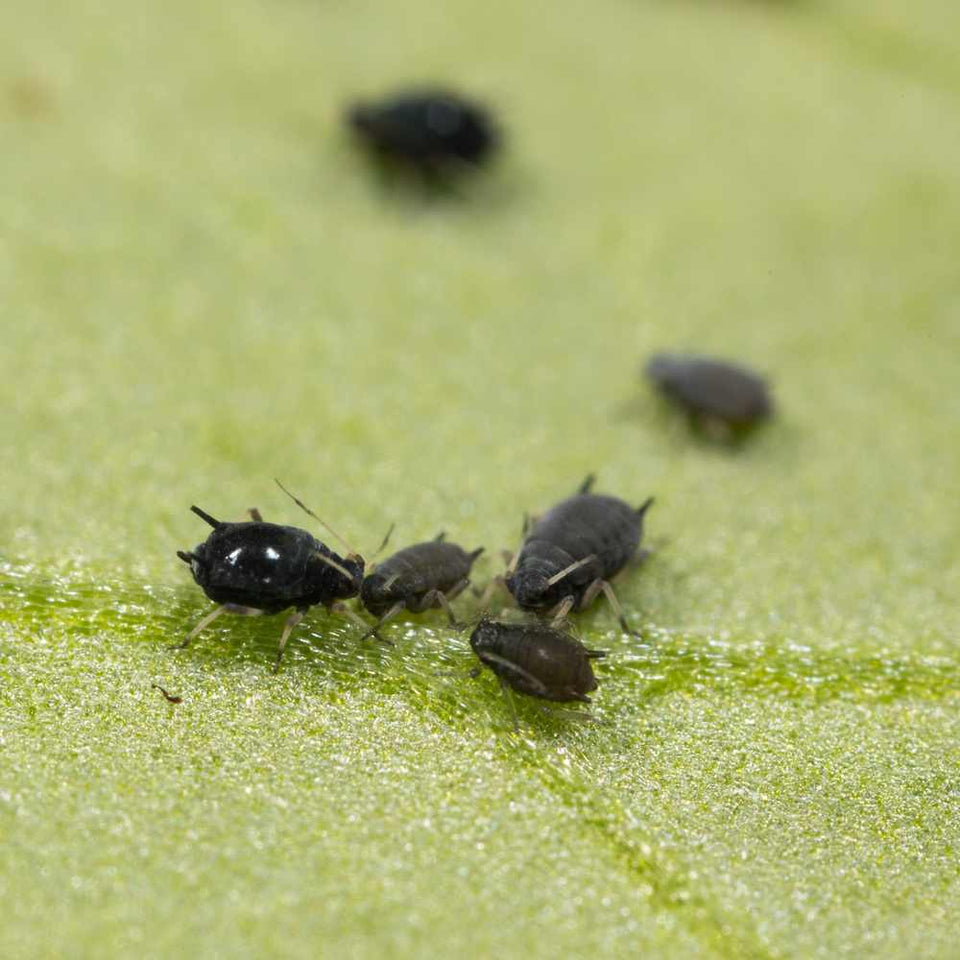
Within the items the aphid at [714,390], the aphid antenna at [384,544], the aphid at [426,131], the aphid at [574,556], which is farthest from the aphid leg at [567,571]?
the aphid at [426,131]

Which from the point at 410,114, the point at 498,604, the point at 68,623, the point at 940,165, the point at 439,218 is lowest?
the point at 68,623

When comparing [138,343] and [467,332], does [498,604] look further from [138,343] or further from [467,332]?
[138,343]

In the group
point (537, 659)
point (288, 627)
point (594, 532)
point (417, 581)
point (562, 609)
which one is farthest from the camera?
point (594, 532)

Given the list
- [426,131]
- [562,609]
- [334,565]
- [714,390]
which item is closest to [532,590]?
[562,609]

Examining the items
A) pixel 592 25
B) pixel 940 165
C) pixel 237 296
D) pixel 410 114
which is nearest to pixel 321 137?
pixel 410 114

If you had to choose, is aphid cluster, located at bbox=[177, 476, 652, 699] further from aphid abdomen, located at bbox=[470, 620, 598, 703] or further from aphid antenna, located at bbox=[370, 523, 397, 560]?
aphid antenna, located at bbox=[370, 523, 397, 560]

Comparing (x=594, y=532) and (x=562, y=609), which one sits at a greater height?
(x=594, y=532)

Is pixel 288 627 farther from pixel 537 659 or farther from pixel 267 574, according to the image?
pixel 537 659

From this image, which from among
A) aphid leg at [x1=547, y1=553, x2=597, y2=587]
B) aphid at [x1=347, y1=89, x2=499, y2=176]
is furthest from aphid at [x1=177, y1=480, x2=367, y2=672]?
aphid at [x1=347, y1=89, x2=499, y2=176]
